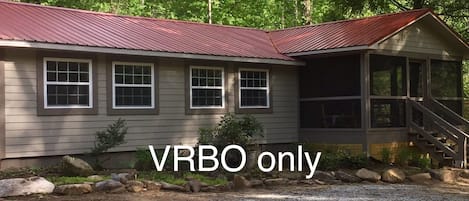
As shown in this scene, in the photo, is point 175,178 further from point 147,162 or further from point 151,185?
point 147,162

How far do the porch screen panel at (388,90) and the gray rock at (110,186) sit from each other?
7.20m

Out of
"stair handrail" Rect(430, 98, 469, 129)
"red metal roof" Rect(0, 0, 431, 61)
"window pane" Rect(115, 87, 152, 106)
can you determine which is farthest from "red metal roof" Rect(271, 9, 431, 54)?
"window pane" Rect(115, 87, 152, 106)

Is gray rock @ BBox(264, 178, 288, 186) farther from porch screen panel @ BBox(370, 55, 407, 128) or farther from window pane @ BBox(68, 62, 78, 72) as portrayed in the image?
window pane @ BBox(68, 62, 78, 72)

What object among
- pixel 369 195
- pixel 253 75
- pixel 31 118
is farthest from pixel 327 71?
pixel 31 118

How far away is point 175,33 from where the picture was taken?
15.0 meters

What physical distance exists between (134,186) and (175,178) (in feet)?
3.95

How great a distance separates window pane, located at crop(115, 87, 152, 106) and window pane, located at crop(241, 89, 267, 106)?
2872 millimetres

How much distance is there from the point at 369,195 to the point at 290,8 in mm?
25437

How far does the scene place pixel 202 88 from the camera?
14.3 m

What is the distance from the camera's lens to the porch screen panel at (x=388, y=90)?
14492mm

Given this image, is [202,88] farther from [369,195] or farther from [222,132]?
[369,195]

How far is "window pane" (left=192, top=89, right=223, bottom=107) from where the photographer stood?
14205mm

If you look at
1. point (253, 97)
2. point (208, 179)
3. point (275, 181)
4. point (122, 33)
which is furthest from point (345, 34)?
point (208, 179)

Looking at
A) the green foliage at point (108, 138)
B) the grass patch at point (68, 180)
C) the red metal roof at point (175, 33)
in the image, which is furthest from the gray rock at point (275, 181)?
the red metal roof at point (175, 33)
